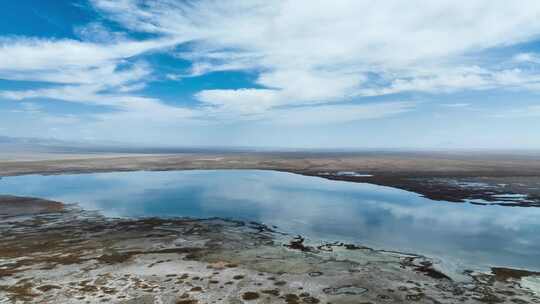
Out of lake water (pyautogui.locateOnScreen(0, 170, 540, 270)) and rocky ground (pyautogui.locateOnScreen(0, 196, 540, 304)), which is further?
lake water (pyautogui.locateOnScreen(0, 170, 540, 270))

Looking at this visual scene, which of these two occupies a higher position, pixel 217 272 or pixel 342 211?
pixel 342 211

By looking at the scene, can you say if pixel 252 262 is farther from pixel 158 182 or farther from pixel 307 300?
pixel 158 182

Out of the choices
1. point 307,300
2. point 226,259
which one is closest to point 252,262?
point 226,259

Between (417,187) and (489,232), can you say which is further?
(417,187)

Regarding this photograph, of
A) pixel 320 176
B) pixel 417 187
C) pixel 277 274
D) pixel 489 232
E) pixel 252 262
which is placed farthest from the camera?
pixel 320 176
